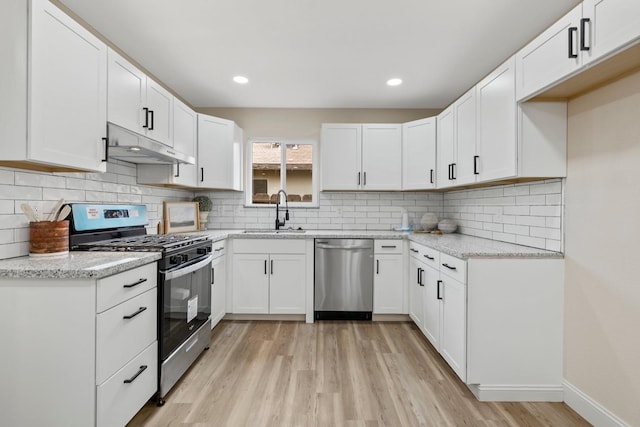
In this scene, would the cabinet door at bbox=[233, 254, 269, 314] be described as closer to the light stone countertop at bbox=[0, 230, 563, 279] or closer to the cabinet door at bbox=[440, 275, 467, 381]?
the light stone countertop at bbox=[0, 230, 563, 279]

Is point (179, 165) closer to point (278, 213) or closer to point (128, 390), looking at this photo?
point (278, 213)

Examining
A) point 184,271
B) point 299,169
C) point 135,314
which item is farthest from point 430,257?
point 135,314

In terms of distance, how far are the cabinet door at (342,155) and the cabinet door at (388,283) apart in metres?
0.95

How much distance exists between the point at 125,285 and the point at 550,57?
103 inches

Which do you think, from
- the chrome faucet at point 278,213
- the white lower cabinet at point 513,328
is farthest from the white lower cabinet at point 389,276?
the white lower cabinet at point 513,328

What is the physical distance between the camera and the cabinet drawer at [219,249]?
120 inches

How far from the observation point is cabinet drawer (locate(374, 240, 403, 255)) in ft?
11.2

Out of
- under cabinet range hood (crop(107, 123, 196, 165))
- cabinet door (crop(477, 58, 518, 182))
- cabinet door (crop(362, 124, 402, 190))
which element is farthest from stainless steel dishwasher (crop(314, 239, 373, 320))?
under cabinet range hood (crop(107, 123, 196, 165))

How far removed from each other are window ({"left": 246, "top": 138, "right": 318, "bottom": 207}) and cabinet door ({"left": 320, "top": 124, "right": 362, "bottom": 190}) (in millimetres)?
401

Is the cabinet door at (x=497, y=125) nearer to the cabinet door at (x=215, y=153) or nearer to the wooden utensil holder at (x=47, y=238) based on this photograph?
the cabinet door at (x=215, y=153)

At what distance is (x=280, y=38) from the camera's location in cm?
241

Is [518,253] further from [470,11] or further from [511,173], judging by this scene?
[470,11]

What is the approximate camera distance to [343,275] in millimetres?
3408

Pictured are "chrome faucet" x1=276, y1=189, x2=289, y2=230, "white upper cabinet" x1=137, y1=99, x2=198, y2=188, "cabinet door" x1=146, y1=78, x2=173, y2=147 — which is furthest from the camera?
"chrome faucet" x1=276, y1=189, x2=289, y2=230
